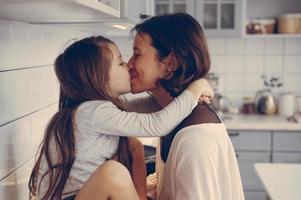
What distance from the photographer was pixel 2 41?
1.28 metres

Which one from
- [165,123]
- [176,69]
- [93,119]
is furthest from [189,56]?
[93,119]

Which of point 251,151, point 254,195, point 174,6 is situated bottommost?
point 254,195

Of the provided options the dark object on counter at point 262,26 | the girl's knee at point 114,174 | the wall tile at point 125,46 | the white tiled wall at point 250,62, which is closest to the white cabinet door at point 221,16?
the dark object on counter at point 262,26

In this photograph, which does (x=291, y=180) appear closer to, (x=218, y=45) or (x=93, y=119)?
(x=93, y=119)

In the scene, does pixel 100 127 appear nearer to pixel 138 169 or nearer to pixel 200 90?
pixel 138 169

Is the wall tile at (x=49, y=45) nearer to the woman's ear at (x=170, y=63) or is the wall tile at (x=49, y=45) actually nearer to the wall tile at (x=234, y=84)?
the woman's ear at (x=170, y=63)

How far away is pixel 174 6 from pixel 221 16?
0.35m

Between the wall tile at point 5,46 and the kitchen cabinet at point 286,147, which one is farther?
the kitchen cabinet at point 286,147

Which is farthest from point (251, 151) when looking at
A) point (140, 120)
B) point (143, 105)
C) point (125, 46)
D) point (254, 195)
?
point (140, 120)

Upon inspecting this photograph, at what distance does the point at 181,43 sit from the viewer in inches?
53.5

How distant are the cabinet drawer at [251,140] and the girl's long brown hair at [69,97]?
2091 millimetres

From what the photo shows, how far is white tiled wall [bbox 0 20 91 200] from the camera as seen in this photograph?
1299 millimetres

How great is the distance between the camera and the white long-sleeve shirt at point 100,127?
1.23 meters

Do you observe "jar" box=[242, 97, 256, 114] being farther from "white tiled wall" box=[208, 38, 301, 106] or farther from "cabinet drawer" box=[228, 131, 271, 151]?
"cabinet drawer" box=[228, 131, 271, 151]
